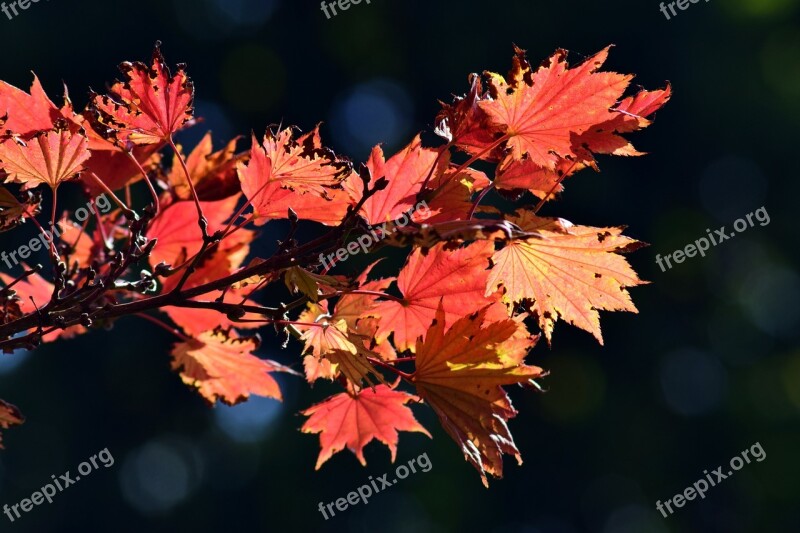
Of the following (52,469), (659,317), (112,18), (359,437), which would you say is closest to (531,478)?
(659,317)

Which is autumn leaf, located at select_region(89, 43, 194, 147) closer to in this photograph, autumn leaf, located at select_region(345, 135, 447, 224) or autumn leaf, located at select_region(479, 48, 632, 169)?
autumn leaf, located at select_region(345, 135, 447, 224)

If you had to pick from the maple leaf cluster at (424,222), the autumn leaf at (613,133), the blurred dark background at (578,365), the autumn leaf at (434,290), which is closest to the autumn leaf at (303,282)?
the maple leaf cluster at (424,222)

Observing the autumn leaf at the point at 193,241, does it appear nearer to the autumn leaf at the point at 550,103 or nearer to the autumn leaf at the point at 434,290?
the autumn leaf at the point at 434,290

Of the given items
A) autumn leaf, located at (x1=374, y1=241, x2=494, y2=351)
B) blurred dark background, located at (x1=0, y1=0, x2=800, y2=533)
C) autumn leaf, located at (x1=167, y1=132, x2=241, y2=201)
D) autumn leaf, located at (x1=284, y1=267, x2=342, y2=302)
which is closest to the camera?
autumn leaf, located at (x1=284, y1=267, x2=342, y2=302)

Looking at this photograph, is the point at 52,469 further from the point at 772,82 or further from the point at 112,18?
the point at 772,82

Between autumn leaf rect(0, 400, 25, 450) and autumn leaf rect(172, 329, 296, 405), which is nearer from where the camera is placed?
autumn leaf rect(0, 400, 25, 450)

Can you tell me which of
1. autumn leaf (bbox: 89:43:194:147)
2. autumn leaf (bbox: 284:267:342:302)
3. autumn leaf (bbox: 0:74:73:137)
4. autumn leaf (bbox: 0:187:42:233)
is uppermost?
autumn leaf (bbox: 0:74:73:137)

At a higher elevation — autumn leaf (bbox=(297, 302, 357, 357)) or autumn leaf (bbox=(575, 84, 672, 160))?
autumn leaf (bbox=(575, 84, 672, 160))

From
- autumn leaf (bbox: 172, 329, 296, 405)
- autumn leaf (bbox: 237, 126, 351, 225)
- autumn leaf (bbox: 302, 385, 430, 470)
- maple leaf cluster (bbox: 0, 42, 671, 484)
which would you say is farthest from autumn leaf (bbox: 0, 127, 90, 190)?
autumn leaf (bbox: 302, 385, 430, 470)
